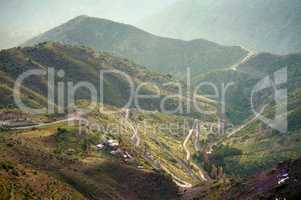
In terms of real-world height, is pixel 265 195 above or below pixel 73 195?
above

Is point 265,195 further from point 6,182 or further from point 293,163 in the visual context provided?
point 6,182

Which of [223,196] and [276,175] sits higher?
[276,175]

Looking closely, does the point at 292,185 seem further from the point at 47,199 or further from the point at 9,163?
the point at 9,163

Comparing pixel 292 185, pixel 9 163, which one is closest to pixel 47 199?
pixel 9 163

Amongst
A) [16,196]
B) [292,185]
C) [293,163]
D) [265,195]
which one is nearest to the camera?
[292,185]

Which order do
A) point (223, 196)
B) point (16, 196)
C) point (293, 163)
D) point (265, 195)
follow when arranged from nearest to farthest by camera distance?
point (265, 195) → point (293, 163) → point (16, 196) → point (223, 196)

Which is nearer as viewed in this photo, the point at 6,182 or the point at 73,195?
the point at 6,182

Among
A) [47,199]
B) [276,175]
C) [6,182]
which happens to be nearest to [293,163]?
[276,175]

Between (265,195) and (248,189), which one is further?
(248,189)

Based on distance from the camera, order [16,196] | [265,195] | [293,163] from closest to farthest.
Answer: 1. [265,195]
2. [293,163]
3. [16,196]
